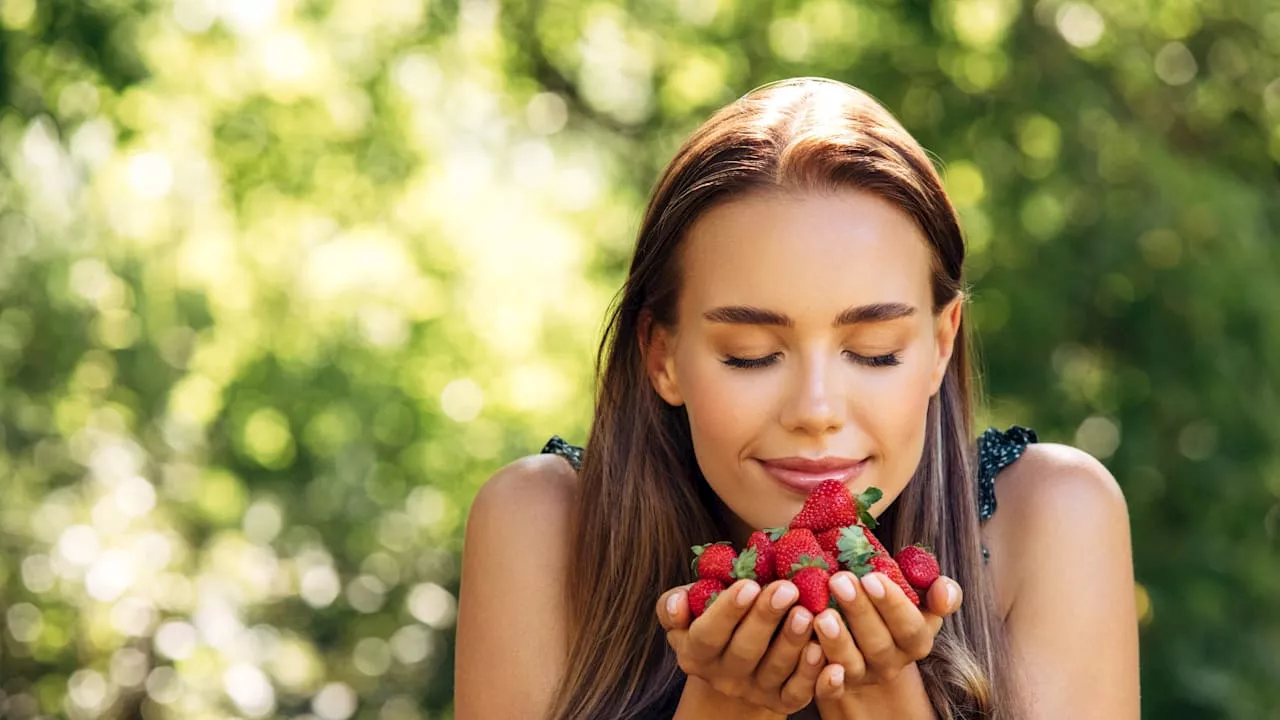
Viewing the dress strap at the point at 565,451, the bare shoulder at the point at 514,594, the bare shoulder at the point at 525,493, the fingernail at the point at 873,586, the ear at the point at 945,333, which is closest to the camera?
the fingernail at the point at 873,586


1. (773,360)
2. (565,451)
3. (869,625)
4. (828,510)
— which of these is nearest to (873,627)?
(869,625)

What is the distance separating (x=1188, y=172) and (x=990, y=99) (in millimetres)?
892

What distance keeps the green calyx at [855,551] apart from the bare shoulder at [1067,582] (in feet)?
2.59

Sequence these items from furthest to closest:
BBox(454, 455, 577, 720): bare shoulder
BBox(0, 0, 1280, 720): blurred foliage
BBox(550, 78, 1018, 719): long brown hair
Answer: BBox(0, 0, 1280, 720): blurred foliage, BBox(454, 455, 577, 720): bare shoulder, BBox(550, 78, 1018, 719): long brown hair

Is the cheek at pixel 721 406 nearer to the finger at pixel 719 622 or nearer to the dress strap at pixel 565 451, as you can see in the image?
the finger at pixel 719 622

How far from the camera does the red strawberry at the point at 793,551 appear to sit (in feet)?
8.11

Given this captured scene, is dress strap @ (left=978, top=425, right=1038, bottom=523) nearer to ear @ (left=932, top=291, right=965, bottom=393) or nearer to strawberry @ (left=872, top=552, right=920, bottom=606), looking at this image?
ear @ (left=932, top=291, right=965, bottom=393)

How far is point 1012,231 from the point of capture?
21.7 ft

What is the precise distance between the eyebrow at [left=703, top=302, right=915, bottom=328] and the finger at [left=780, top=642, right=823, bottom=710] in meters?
0.58

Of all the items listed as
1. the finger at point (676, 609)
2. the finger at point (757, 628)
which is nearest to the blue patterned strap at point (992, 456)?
the finger at point (676, 609)

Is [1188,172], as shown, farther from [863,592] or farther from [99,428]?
[99,428]

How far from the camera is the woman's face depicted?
2.78 metres

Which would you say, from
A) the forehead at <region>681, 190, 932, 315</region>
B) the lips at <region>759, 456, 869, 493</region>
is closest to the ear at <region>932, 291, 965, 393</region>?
the forehead at <region>681, 190, 932, 315</region>

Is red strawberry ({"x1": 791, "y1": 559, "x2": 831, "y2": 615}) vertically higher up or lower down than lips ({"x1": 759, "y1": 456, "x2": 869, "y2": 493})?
lower down
